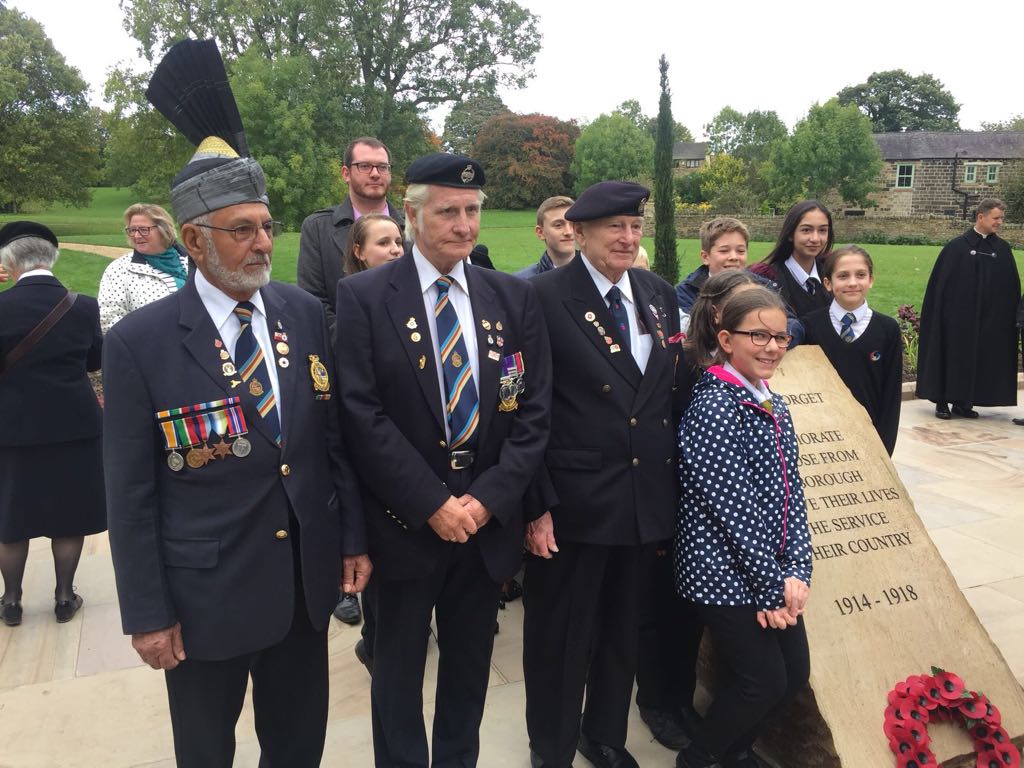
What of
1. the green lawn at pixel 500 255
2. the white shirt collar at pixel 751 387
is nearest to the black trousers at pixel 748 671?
the white shirt collar at pixel 751 387

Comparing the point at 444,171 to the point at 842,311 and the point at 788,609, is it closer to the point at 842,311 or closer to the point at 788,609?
the point at 788,609

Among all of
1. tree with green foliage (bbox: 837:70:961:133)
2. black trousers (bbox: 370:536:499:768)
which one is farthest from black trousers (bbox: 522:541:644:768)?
tree with green foliage (bbox: 837:70:961:133)

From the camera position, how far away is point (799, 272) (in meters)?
4.30

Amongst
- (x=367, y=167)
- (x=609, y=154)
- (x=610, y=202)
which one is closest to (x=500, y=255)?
(x=367, y=167)

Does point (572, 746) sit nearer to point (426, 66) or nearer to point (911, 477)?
point (911, 477)

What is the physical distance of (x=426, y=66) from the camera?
36.7 m

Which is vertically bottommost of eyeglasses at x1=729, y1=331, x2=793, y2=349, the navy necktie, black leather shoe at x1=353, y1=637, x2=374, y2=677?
black leather shoe at x1=353, y1=637, x2=374, y2=677

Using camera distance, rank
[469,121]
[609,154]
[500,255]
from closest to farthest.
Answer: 1. [500,255]
2. [469,121]
3. [609,154]

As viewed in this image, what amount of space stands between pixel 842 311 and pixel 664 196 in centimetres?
1649

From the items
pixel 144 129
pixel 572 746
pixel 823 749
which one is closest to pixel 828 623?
pixel 823 749

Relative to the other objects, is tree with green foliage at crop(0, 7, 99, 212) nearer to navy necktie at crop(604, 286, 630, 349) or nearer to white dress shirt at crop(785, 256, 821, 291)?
white dress shirt at crop(785, 256, 821, 291)

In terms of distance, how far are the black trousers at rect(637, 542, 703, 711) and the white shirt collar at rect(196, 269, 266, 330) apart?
1868 millimetres

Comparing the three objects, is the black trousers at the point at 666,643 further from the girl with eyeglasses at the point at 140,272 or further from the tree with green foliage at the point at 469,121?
the tree with green foliage at the point at 469,121

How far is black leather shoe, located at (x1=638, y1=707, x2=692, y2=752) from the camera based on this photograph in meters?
3.20
